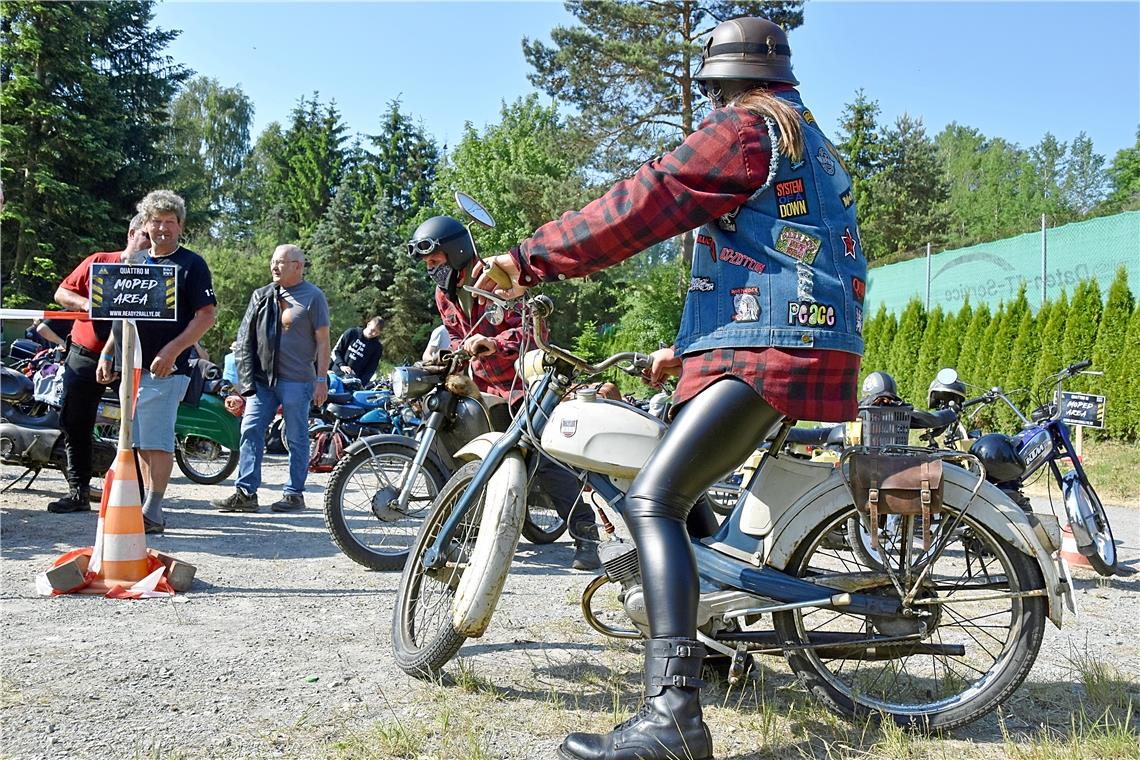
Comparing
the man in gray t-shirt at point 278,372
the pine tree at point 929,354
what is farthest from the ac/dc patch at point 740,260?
the pine tree at point 929,354

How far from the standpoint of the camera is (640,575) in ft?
8.85

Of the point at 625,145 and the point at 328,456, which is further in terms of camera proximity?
the point at 625,145

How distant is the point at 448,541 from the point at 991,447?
3.43 m

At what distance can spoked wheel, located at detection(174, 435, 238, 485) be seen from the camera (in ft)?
28.2

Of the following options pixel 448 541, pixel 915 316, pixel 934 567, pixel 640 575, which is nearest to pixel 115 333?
pixel 448 541

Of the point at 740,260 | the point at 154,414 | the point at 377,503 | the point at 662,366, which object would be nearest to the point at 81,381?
the point at 154,414

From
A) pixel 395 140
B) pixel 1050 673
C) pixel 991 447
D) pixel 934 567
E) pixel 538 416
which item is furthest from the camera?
pixel 395 140

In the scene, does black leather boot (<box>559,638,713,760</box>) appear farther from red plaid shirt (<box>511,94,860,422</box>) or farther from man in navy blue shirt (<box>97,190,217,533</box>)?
man in navy blue shirt (<box>97,190,217,533</box>)

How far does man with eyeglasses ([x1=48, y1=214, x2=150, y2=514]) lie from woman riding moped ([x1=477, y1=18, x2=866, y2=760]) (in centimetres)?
419

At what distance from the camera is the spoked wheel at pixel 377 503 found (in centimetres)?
509

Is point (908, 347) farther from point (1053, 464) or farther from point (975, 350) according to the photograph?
point (1053, 464)

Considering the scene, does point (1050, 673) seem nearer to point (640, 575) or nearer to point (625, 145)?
point (640, 575)

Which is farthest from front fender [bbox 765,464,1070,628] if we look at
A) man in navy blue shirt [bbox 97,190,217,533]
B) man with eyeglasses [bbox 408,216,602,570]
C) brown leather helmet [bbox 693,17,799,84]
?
man in navy blue shirt [bbox 97,190,217,533]

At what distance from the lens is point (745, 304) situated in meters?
2.67
